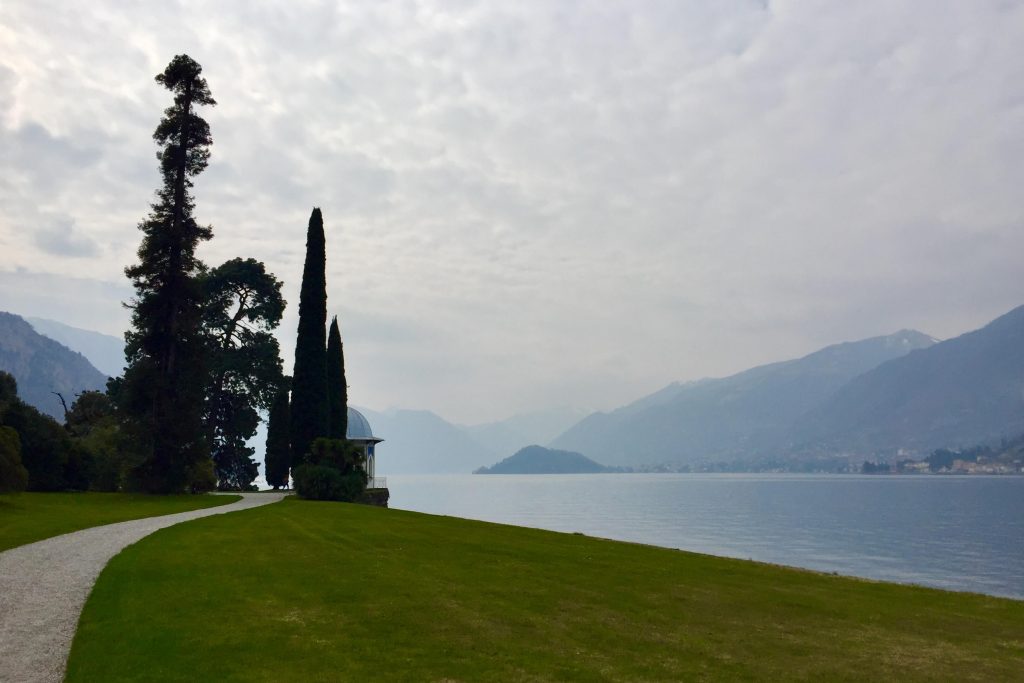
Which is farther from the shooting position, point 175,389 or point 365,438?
point 365,438

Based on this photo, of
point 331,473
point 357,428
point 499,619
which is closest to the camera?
point 499,619

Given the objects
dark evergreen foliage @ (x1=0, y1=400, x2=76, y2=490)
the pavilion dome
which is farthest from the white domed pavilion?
dark evergreen foliage @ (x1=0, y1=400, x2=76, y2=490)

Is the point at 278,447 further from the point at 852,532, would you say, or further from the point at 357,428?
the point at 852,532

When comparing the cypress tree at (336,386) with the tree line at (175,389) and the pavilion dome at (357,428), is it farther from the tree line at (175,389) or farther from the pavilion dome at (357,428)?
the pavilion dome at (357,428)

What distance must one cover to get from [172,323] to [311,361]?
384 inches

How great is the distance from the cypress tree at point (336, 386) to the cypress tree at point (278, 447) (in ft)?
25.4

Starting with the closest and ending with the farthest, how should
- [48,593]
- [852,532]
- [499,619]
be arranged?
[499,619], [48,593], [852,532]

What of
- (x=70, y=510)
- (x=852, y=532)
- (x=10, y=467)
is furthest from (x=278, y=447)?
(x=852, y=532)

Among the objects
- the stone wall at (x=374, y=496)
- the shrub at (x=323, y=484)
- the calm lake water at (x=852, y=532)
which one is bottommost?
the calm lake water at (x=852, y=532)

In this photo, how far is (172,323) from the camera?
43.3 meters

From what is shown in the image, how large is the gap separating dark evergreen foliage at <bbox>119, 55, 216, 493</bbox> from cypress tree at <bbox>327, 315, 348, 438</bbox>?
12.0m

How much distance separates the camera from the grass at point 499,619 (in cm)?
1136

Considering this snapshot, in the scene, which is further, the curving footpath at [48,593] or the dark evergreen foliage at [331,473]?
the dark evergreen foliage at [331,473]

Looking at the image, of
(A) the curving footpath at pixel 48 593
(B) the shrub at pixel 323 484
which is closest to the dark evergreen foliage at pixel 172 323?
(B) the shrub at pixel 323 484
